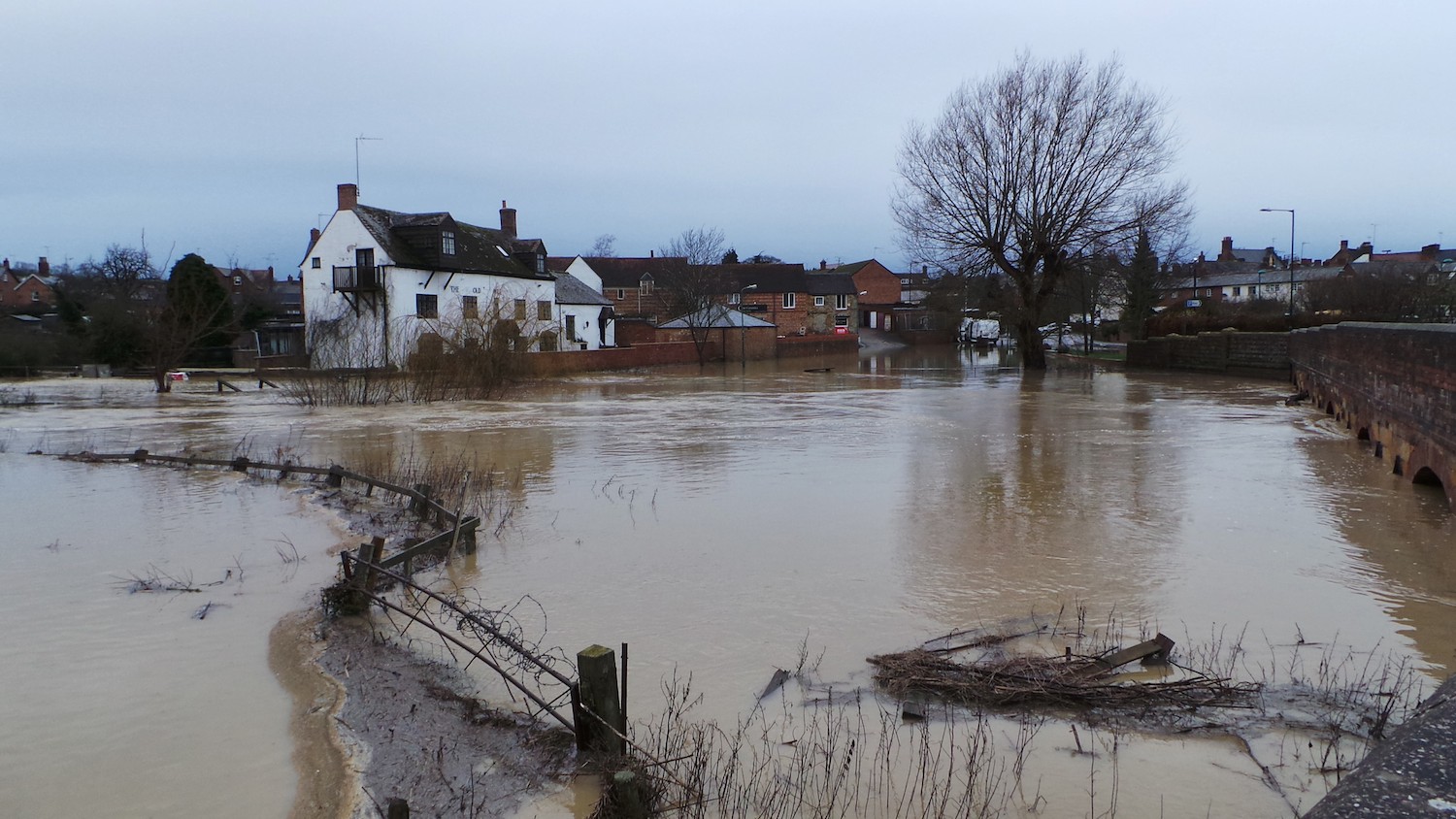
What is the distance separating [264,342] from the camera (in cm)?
4891

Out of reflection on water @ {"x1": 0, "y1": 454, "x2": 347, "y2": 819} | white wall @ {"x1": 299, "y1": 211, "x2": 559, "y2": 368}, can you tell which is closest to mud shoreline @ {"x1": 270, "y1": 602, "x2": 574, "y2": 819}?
reflection on water @ {"x1": 0, "y1": 454, "x2": 347, "y2": 819}

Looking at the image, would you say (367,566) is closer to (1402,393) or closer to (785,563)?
(785,563)

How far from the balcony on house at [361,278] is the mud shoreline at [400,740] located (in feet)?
115

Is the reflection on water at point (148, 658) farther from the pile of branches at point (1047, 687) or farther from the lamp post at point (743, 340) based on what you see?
the lamp post at point (743, 340)

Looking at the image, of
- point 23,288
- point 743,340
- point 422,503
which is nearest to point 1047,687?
→ point 422,503

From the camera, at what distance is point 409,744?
220 inches

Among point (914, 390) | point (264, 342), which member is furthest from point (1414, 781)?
point (264, 342)

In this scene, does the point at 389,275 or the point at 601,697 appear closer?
A: the point at 601,697

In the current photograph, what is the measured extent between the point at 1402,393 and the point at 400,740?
13624 millimetres

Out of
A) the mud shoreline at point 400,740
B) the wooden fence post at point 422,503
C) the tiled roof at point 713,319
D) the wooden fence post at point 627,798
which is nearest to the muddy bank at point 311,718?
the mud shoreline at point 400,740

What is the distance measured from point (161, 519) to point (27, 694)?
5.83 meters

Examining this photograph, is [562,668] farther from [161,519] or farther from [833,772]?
[161,519]

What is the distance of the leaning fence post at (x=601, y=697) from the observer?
16.1ft

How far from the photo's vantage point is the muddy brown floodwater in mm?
5613
